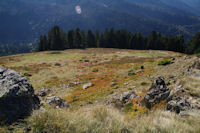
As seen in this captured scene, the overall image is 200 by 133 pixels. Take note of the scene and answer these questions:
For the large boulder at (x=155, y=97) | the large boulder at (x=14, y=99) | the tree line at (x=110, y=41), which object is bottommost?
the large boulder at (x=155, y=97)

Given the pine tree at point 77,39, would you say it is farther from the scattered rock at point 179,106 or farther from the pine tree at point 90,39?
the scattered rock at point 179,106

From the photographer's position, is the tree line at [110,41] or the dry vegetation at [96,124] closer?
the dry vegetation at [96,124]

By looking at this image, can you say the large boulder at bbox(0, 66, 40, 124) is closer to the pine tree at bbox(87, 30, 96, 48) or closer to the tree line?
the tree line

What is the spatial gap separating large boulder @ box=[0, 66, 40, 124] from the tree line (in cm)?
7945

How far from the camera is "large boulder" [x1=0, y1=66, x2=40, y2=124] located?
10.3 feet

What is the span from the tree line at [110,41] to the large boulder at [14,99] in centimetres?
7945

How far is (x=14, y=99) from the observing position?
346cm

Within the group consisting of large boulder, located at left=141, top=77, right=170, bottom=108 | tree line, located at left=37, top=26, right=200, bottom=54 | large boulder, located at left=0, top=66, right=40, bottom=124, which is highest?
tree line, located at left=37, top=26, right=200, bottom=54

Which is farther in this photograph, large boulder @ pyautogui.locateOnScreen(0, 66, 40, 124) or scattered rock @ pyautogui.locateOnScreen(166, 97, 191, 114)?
scattered rock @ pyautogui.locateOnScreen(166, 97, 191, 114)

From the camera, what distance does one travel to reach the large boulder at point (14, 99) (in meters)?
3.13

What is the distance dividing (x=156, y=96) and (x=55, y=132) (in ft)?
14.8

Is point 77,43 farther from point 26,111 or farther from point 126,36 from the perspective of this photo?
point 26,111

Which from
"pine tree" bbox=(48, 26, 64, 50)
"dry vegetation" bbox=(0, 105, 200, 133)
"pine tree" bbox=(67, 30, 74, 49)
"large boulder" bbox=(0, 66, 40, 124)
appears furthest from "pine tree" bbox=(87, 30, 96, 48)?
"dry vegetation" bbox=(0, 105, 200, 133)

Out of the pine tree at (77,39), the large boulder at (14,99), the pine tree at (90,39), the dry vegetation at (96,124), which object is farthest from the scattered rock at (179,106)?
the pine tree at (90,39)
